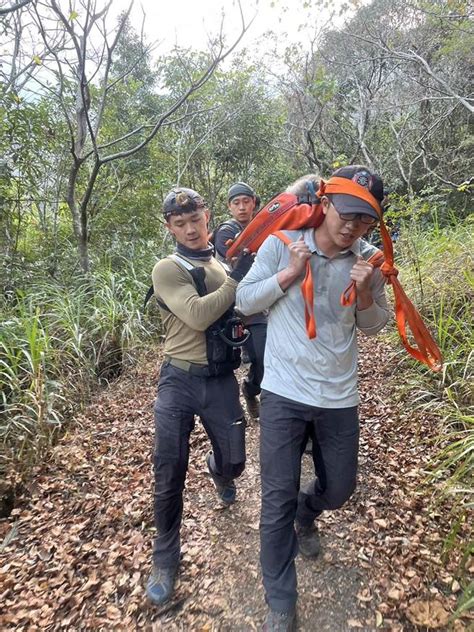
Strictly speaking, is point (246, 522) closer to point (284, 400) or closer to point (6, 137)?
point (284, 400)

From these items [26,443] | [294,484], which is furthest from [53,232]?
[294,484]

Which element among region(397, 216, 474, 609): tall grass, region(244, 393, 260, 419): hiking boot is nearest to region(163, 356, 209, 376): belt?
region(397, 216, 474, 609): tall grass

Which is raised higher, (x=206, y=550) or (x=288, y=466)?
(x=288, y=466)

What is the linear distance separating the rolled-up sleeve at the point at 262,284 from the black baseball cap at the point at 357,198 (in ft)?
1.26

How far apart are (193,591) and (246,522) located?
625 millimetres

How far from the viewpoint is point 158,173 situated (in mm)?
8922

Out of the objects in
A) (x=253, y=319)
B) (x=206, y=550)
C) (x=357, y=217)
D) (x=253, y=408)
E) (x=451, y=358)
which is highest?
(x=357, y=217)

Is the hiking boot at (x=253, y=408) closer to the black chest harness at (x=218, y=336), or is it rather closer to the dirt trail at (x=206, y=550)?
the dirt trail at (x=206, y=550)

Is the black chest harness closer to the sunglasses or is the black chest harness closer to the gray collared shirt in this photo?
the gray collared shirt

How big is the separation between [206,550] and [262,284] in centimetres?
188

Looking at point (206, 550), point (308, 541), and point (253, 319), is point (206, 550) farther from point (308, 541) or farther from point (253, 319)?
point (253, 319)

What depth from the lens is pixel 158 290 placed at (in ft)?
7.30

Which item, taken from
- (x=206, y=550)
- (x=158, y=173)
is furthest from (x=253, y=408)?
(x=158, y=173)

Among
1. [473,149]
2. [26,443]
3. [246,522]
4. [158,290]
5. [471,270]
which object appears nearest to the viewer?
[158,290]
